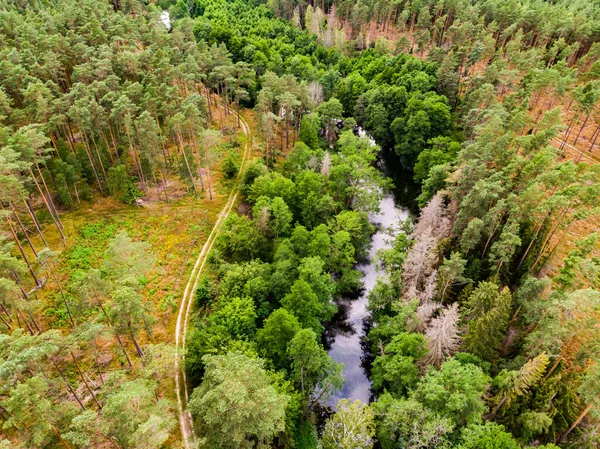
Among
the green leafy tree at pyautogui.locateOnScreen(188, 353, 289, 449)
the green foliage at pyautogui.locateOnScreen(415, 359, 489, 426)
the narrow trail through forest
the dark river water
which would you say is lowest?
the dark river water

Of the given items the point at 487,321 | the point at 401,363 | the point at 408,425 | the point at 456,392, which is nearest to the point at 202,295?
the point at 401,363

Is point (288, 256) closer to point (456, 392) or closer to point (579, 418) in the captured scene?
point (456, 392)

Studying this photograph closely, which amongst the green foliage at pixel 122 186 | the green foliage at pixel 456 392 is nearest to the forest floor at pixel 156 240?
the green foliage at pixel 122 186

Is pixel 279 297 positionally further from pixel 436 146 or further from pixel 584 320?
pixel 436 146

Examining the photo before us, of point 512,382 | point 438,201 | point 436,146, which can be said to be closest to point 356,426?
point 512,382

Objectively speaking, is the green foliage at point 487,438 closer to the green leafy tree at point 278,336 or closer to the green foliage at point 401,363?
the green foliage at point 401,363

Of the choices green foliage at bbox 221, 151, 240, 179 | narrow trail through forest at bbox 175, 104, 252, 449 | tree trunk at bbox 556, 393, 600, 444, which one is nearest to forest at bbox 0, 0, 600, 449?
tree trunk at bbox 556, 393, 600, 444

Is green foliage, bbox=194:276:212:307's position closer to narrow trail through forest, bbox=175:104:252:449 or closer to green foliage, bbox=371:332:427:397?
narrow trail through forest, bbox=175:104:252:449
